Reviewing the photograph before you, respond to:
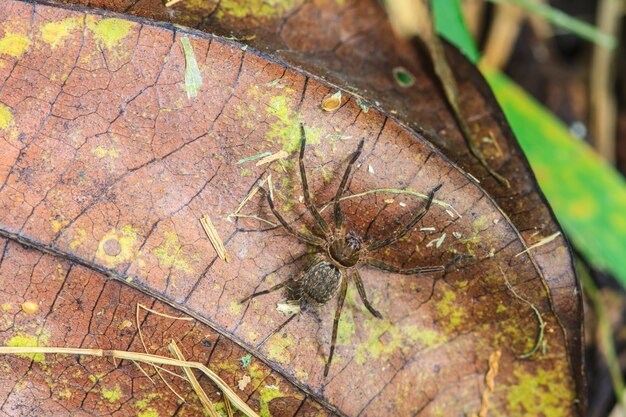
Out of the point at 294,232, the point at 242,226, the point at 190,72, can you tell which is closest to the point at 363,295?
the point at 294,232

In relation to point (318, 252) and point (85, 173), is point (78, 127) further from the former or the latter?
point (318, 252)

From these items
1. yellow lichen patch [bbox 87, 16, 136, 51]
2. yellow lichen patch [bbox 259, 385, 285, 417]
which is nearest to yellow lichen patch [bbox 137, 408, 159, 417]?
yellow lichen patch [bbox 259, 385, 285, 417]

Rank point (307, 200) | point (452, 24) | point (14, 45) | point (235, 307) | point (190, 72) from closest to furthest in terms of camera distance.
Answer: point (14, 45)
point (190, 72)
point (235, 307)
point (307, 200)
point (452, 24)

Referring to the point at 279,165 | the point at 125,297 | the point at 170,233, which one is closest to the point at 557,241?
the point at 279,165

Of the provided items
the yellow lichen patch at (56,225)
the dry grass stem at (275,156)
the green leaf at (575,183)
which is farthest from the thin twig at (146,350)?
the green leaf at (575,183)

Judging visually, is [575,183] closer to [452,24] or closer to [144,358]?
[452,24]

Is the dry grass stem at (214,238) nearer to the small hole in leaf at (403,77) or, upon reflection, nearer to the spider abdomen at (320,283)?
the spider abdomen at (320,283)
